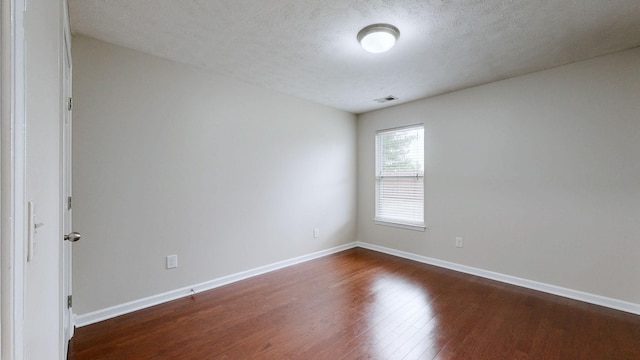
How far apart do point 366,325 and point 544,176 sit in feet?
8.19

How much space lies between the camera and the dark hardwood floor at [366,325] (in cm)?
197

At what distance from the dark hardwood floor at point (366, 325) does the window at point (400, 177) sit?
124cm

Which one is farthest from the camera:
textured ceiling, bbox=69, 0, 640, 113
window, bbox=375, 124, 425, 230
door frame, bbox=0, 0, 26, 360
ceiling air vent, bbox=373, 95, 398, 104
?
window, bbox=375, 124, 425, 230

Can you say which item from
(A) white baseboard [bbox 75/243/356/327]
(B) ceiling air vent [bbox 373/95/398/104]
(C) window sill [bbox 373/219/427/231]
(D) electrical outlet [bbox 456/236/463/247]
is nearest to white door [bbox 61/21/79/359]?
(A) white baseboard [bbox 75/243/356/327]

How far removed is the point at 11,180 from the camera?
1.57ft

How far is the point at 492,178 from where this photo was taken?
3371 mm

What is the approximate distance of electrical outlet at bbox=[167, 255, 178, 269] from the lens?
9.06ft

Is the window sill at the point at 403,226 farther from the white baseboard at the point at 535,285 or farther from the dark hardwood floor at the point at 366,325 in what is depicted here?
the dark hardwood floor at the point at 366,325

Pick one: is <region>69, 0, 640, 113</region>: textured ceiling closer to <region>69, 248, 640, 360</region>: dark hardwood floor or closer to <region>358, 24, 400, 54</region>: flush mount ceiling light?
<region>358, 24, 400, 54</region>: flush mount ceiling light

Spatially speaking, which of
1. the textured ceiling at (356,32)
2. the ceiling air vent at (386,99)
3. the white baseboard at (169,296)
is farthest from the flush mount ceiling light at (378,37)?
the white baseboard at (169,296)

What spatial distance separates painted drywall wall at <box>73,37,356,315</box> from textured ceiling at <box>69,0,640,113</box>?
334 millimetres

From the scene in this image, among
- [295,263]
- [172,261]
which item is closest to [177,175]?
[172,261]

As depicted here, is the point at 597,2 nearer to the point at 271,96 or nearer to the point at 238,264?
the point at 271,96

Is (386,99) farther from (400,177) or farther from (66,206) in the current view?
(66,206)
